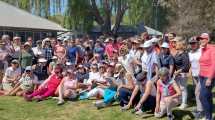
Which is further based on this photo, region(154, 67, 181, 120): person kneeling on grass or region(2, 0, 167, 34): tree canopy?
region(2, 0, 167, 34): tree canopy

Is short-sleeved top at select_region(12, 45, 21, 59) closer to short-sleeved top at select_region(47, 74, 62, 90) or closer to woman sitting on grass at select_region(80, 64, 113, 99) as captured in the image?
short-sleeved top at select_region(47, 74, 62, 90)

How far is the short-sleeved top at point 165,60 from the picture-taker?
35.1 ft

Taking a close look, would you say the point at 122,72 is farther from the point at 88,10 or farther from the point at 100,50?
the point at 88,10

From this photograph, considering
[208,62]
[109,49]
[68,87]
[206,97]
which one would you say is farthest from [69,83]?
[208,62]

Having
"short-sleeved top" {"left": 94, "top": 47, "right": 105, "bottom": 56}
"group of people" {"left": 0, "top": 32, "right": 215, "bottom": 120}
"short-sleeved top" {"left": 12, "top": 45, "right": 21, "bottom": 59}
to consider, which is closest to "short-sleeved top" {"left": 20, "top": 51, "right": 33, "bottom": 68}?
"group of people" {"left": 0, "top": 32, "right": 215, "bottom": 120}

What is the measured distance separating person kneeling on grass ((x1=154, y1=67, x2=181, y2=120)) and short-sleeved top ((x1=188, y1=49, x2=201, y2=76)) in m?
0.48

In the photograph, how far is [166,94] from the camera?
33.7 feet

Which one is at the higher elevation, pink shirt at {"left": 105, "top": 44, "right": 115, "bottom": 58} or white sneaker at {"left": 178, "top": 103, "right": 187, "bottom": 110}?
pink shirt at {"left": 105, "top": 44, "right": 115, "bottom": 58}

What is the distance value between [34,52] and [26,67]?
1181mm

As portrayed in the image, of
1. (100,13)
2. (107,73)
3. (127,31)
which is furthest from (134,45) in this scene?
(127,31)

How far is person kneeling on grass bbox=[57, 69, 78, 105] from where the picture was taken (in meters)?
12.7

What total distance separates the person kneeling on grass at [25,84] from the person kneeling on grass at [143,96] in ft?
11.4

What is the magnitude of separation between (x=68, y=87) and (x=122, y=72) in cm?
157

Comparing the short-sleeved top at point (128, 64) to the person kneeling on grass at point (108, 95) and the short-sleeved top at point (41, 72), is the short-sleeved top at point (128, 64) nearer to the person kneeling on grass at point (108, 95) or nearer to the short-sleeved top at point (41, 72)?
the person kneeling on grass at point (108, 95)
